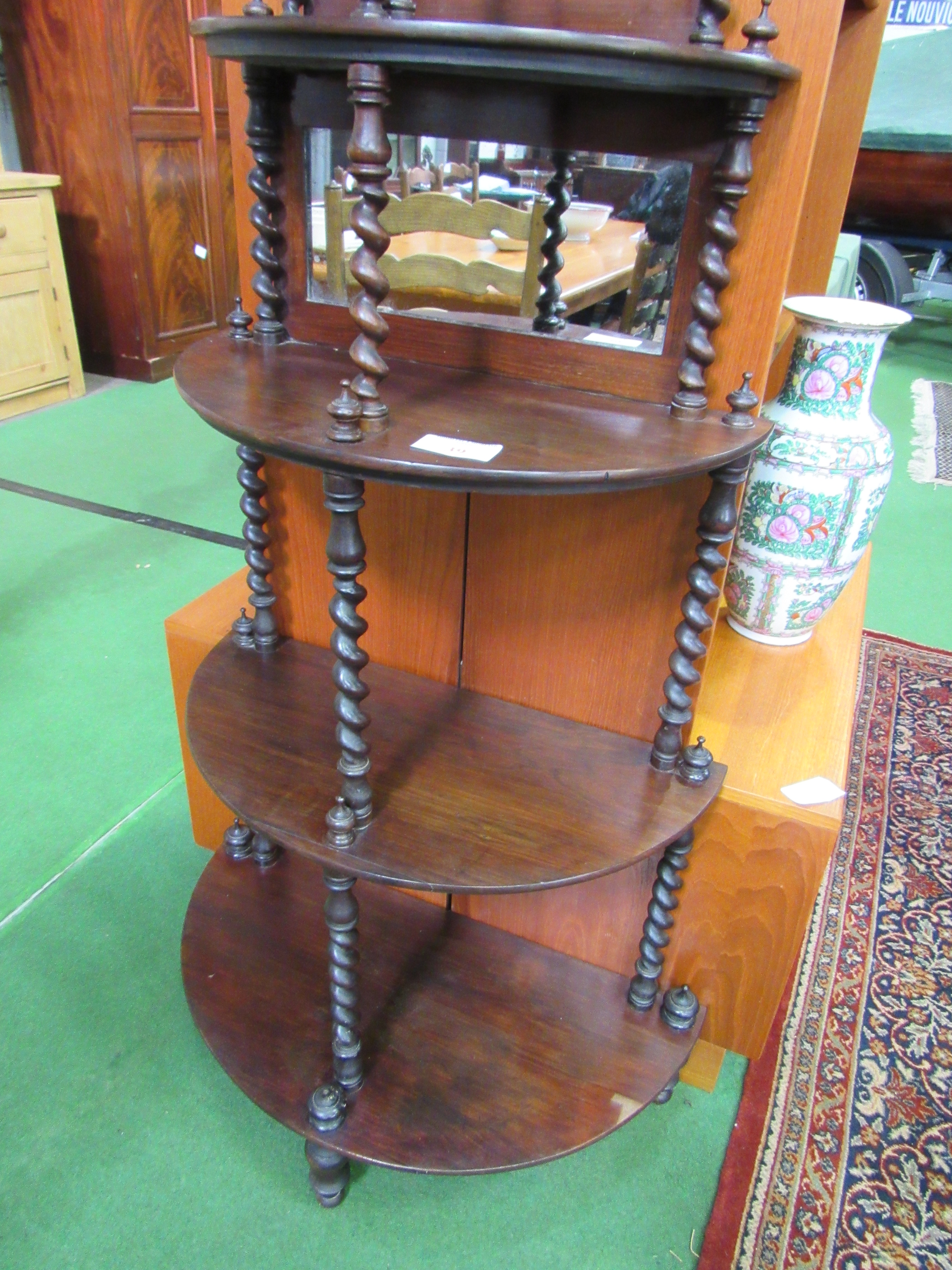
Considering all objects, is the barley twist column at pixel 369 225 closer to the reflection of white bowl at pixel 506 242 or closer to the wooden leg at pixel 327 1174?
the reflection of white bowl at pixel 506 242

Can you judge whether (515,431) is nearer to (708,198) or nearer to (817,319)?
(708,198)

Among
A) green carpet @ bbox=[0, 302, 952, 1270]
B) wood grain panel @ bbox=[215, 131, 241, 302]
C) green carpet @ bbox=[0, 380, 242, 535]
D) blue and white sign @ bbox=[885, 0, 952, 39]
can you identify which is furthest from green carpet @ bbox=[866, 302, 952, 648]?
blue and white sign @ bbox=[885, 0, 952, 39]

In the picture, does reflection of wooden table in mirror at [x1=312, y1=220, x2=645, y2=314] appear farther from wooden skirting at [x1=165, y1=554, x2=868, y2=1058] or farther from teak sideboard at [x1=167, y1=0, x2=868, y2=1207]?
wooden skirting at [x1=165, y1=554, x2=868, y2=1058]

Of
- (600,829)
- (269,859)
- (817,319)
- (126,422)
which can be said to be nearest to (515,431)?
(600,829)

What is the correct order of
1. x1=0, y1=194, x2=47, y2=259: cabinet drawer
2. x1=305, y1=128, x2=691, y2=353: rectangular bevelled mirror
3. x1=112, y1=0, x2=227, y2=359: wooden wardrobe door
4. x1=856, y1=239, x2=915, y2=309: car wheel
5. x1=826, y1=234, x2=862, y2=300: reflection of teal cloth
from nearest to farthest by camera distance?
x1=305, y1=128, x2=691, y2=353: rectangular bevelled mirror → x1=826, y1=234, x2=862, y2=300: reflection of teal cloth → x1=0, y1=194, x2=47, y2=259: cabinet drawer → x1=112, y1=0, x2=227, y2=359: wooden wardrobe door → x1=856, y1=239, x2=915, y2=309: car wheel

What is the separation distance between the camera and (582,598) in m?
1.00

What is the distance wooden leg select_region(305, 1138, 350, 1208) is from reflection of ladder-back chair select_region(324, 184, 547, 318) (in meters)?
0.96

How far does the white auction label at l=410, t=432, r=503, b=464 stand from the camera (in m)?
0.68

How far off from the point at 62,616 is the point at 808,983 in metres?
1.81

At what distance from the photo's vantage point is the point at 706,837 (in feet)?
3.54

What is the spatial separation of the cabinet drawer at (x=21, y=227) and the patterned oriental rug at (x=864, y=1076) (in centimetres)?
316

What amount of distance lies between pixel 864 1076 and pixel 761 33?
4.21 feet

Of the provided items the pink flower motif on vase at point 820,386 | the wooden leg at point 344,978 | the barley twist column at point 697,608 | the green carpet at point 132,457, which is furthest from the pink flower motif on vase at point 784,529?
the green carpet at point 132,457

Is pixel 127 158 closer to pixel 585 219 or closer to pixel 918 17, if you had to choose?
pixel 585 219
